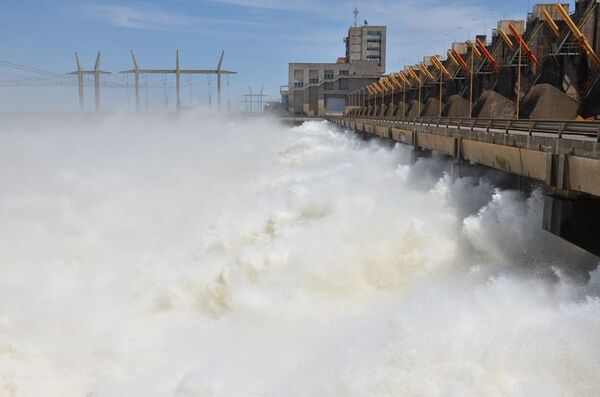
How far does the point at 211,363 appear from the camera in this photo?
31.8ft

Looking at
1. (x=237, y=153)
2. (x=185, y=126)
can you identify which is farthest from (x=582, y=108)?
(x=185, y=126)

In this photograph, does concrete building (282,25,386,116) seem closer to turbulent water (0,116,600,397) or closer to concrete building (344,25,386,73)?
concrete building (344,25,386,73)

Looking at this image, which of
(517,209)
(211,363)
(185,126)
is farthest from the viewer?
(185,126)

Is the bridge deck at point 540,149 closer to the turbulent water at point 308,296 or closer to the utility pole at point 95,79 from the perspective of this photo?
the turbulent water at point 308,296

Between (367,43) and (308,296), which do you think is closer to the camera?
(308,296)

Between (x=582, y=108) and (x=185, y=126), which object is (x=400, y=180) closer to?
(x=582, y=108)

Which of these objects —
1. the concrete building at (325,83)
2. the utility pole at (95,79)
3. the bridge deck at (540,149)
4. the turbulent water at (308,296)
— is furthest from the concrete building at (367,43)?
the bridge deck at (540,149)

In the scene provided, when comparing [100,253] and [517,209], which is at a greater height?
[517,209]

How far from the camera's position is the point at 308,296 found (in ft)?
40.5

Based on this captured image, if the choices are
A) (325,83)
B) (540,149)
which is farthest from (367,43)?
(540,149)

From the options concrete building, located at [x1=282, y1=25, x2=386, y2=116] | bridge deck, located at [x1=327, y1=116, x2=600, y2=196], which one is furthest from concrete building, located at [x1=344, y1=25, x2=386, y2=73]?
bridge deck, located at [x1=327, y1=116, x2=600, y2=196]

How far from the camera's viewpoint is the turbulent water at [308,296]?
7.77 metres

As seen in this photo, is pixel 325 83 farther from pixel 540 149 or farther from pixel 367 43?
pixel 540 149

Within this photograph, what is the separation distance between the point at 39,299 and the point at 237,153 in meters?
36.2
